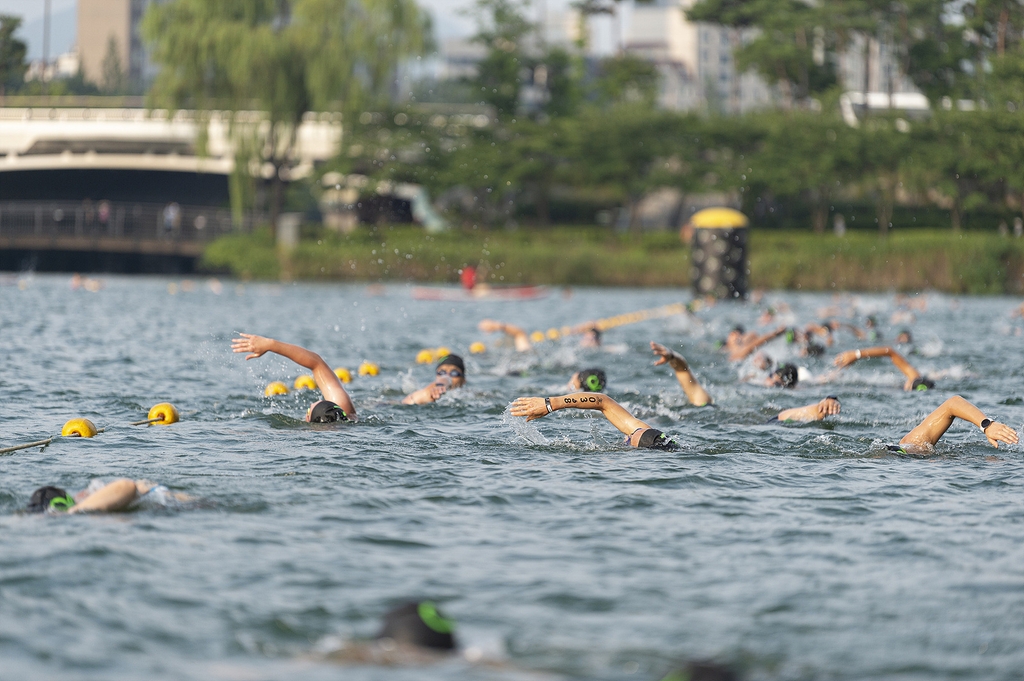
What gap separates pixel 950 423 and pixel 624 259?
134 ft

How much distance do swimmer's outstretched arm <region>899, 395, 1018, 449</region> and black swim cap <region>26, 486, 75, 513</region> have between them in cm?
768

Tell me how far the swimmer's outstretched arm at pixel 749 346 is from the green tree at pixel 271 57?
3515cm

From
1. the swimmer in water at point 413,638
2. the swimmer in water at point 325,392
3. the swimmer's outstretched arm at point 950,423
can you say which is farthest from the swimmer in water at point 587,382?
the swimmer in water at point 413,638

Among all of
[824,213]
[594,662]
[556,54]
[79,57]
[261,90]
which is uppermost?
[79,57]

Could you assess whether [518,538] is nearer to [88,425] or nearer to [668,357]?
[668,357]

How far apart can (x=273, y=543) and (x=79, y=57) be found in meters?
178

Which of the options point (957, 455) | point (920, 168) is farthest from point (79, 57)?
point (957, 455)

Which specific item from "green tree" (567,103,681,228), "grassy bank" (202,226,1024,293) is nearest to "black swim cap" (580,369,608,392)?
"grassy bank" (202,226,1024,293)

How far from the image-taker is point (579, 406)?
10.9 m

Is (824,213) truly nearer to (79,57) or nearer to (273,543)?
(273,543)

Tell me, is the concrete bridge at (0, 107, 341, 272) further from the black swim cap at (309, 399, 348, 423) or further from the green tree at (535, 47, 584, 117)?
the black swim cap at (309, 399, 348, 423)

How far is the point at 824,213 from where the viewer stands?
60312mm

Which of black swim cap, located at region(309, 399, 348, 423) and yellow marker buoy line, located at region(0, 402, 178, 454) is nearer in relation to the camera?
yellow marker buoy line, located at region(0, 402, 178, 454)

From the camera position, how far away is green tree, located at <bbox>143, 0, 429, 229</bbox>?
52469 mm
